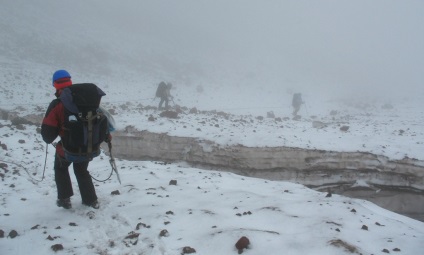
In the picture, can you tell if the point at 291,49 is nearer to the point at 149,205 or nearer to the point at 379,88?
the point at 379,88

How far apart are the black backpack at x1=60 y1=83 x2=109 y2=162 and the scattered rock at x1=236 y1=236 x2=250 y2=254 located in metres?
2.19

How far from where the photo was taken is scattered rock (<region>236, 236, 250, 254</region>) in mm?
3387

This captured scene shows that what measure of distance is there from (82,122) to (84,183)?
101 centimetres

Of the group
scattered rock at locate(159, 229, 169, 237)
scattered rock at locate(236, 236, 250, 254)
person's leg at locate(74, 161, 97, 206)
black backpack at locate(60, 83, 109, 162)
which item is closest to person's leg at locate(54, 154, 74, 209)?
person's leg at locate(74, 161, 97, 206)

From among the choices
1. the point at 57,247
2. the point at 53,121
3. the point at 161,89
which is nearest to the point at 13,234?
the point at 57,247

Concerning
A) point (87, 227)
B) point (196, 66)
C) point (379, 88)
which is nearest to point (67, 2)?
point (196, 66)

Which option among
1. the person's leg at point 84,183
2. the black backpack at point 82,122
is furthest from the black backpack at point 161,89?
the black backpack at point 82,122

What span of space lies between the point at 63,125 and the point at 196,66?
116 ft

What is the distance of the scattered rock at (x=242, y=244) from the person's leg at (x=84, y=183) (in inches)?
91.5

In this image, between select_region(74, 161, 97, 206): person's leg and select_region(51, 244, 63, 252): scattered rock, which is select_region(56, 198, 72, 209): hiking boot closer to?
select_region(74, 161, 97, 206): person's leg

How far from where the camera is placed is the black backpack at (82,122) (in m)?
3.88

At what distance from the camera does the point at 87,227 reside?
13.3 ft

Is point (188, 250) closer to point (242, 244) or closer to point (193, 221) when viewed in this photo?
point (242, 244)

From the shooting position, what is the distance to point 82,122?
3945 millimetres
